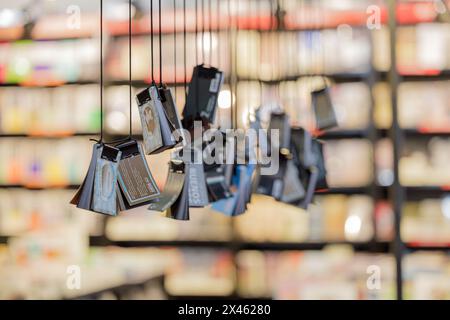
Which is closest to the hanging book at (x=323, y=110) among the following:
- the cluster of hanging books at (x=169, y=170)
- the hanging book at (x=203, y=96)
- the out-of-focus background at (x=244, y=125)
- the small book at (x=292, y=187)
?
the small book at (x=292, y=187)

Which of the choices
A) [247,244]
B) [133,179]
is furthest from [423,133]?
[133,179]

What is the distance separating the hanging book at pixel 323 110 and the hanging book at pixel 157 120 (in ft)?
2.32

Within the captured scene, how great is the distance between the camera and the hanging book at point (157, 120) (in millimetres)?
1690

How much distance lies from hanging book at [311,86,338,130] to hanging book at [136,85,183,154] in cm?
71

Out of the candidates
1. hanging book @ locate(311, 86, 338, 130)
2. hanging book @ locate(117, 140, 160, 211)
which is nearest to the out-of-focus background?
hanging book @ locate(311, 86, 338, 130)

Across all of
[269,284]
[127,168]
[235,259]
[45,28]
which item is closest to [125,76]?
[45,28]

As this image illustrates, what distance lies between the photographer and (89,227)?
3.71 metres

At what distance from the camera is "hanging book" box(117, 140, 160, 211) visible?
5.50 ft

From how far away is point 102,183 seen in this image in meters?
1.66

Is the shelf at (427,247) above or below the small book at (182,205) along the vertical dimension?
below

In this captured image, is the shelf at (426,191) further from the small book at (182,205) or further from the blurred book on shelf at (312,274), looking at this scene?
the small book at (182,205)

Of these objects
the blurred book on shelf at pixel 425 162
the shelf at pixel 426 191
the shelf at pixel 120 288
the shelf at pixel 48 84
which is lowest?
the shelf at pixel 120 288

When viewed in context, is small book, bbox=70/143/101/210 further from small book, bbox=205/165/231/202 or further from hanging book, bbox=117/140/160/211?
small book, bbox=205/165/231/202

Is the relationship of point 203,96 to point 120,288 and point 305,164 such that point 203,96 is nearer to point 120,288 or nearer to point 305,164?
point 305,164
